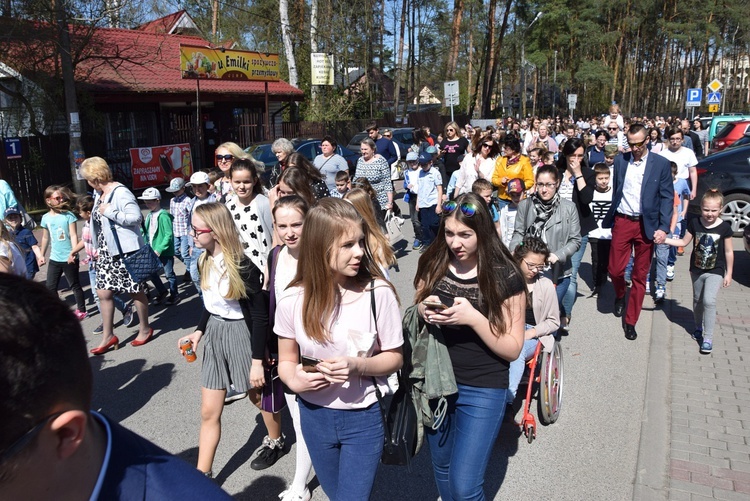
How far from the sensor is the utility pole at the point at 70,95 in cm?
1471

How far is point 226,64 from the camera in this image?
847 inches

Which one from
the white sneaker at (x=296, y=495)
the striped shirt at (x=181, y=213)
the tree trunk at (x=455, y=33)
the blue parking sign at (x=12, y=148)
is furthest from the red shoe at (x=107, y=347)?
the tree trunk at (x=455, y=33)

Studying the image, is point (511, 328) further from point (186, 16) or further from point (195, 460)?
point (186, 16)

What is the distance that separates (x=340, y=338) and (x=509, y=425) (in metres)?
2.43

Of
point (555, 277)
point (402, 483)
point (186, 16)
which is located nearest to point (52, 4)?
point (555, 277)

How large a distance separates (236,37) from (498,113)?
99.0ft

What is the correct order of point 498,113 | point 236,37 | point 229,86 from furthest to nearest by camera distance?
point 498,113
point 236,37
point 229,86

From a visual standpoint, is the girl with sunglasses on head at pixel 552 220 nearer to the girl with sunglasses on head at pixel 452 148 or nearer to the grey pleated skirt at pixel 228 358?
the grey pleated skirt at pixel 228 358

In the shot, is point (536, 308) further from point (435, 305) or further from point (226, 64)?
point (226, 64)

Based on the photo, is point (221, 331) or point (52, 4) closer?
point (221, 331)

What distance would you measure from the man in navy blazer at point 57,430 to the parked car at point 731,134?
19356mm

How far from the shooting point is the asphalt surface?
12.9 ft

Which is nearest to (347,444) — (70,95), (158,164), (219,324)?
(219,324)

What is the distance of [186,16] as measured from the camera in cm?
3025
